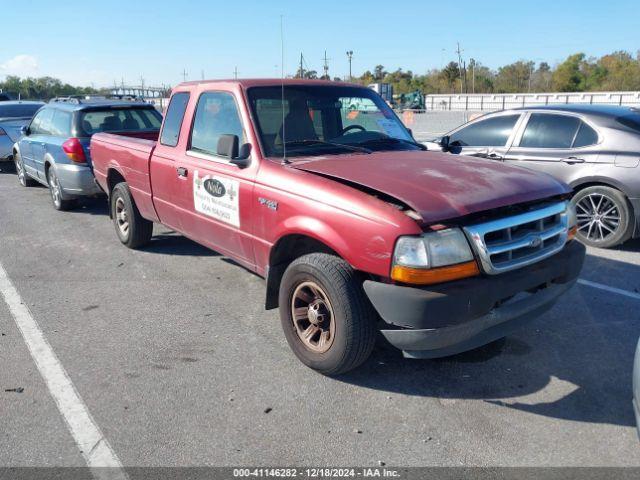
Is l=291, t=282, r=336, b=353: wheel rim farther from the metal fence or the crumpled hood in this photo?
the metal fence

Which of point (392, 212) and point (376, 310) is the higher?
point (392, 212)

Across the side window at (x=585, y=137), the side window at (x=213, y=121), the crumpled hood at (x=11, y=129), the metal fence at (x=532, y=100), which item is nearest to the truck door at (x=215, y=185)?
the side window at (x=213, y=121)

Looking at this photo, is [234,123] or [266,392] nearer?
[266,392]

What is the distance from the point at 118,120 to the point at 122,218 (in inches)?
102

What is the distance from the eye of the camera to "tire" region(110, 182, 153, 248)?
20.5 feet

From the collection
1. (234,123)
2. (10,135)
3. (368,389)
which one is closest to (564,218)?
(368,389)

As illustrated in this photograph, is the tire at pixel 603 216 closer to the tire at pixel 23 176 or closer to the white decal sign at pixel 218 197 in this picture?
the white decal sign at pixel 218 197

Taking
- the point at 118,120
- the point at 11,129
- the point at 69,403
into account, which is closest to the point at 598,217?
the point at 69,403

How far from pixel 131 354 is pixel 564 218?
3200mm

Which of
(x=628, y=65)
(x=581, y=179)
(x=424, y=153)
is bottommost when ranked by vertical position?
(x=581, y=179)

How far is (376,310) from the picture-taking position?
3.21 meters

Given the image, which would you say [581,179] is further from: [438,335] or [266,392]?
[266,392]

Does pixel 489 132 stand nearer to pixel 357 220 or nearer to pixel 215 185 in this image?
pixel 215 185

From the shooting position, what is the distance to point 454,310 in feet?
9.78
